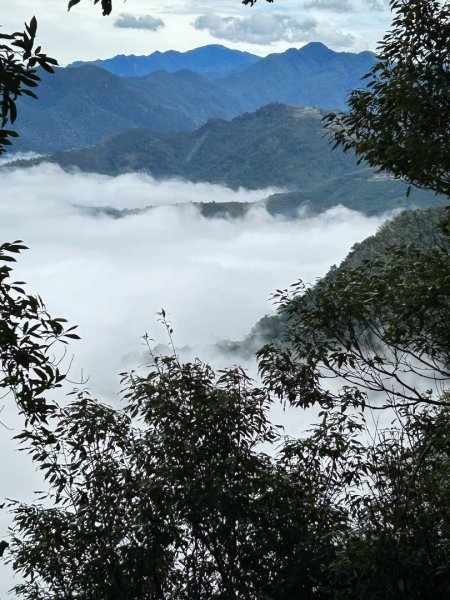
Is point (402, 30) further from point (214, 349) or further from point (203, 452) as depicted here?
point (214, 349)

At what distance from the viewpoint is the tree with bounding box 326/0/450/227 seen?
598cm

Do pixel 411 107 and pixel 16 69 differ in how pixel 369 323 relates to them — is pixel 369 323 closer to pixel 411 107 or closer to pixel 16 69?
pixel 411 107

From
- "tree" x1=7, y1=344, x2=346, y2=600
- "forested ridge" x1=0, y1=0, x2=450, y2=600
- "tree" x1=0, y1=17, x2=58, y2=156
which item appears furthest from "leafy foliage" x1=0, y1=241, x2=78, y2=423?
"forested ridge" x1=0, y1=0, x2=450, y2=600

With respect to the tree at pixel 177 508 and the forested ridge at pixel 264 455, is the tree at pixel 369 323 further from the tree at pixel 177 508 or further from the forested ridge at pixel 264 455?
the tree at pixel 177 508

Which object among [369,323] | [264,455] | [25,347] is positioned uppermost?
[369,323]

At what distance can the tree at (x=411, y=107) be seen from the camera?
5.98 m

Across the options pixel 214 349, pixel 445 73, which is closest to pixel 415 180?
pixel 445 73

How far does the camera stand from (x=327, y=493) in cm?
782

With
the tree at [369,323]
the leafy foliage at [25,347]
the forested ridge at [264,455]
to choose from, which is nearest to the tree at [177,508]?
the forested ridge at [264,455]

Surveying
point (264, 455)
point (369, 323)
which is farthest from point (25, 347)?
point (264, 455)

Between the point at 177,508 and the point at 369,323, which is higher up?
the point at 369,323

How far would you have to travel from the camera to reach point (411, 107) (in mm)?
5672

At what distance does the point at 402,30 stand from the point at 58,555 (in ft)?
22.9

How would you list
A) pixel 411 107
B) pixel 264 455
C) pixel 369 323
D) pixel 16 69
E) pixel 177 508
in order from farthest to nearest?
pixel 264 455 → pixel 369 323 → pixel 177 508 → pixel 411 107 → pixel 16 69
